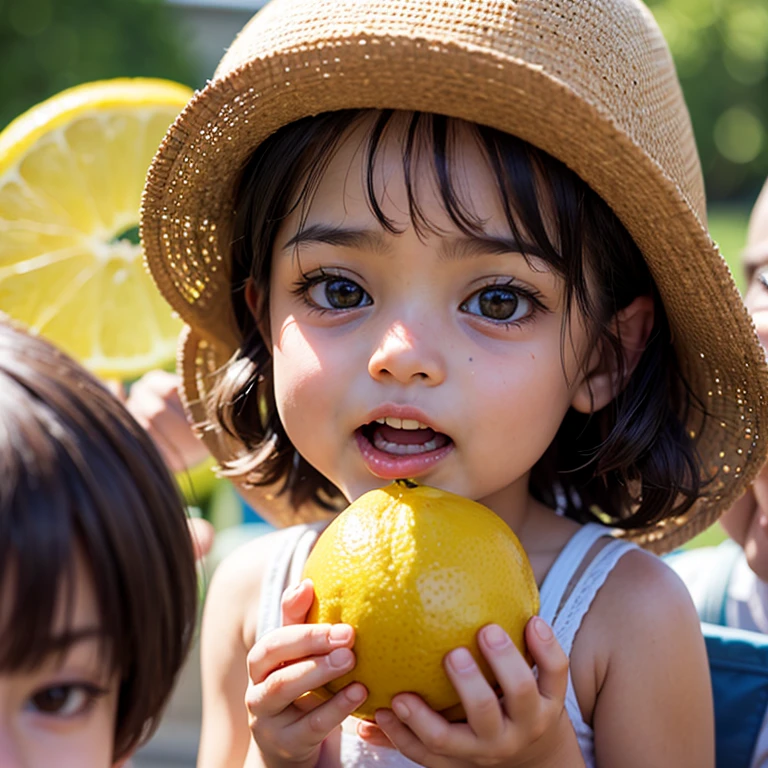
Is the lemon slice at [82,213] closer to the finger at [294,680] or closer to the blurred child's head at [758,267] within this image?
the finger at [294,680]

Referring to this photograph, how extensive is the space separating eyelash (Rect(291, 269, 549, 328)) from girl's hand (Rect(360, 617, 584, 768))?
0.53 metres

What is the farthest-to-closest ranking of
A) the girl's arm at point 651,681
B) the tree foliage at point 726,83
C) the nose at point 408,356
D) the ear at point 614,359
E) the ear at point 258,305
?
the tree foliage at point 726,83 → the ear at point 258,305 → the ear at point 614,359 → the girl's arm at point 651,681 → the nose at point 408,356

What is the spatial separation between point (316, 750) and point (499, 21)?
124 cm

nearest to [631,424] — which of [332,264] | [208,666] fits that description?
[332,264]

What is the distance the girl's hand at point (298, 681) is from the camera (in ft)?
5.16

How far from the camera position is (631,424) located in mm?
2160

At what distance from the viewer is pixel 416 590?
154cm

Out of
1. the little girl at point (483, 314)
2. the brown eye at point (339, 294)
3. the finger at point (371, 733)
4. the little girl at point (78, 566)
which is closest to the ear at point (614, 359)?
the little girl at point (483, 314)

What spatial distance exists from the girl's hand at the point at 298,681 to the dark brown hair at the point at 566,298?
65cm

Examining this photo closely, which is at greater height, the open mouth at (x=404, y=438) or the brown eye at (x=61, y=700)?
the open mouth at (x=404, y=438)

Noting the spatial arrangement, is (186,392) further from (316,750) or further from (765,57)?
(765,57)

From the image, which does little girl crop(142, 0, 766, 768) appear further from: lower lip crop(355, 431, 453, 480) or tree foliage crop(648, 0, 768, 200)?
tree foliage crop(648, 0, 768, 200)

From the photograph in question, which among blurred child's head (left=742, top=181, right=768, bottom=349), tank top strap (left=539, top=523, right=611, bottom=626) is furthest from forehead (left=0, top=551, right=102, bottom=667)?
blurred child's head (left=742, top=181, right=768, bottom=349)

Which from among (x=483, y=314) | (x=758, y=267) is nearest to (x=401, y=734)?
(x=483, y=314)
